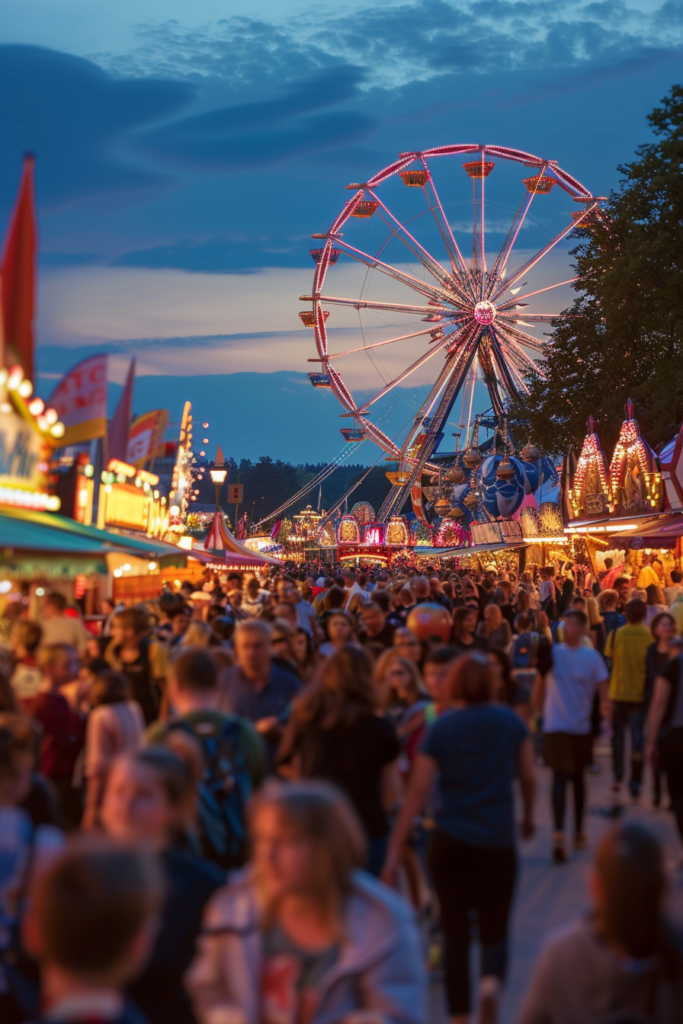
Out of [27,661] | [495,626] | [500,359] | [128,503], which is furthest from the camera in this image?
[500,359]

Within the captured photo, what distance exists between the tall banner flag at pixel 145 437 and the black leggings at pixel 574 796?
65.9ft

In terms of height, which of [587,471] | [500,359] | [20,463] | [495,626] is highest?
[500,359]

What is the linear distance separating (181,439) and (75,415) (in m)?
16.4

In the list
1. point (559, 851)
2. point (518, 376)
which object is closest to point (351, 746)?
point (559, 851)

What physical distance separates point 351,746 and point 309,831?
2243 mm

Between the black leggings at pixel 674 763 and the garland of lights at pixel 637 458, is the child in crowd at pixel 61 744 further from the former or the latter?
the garland of lights at pixel 637 458

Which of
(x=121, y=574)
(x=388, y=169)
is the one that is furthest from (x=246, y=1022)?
(x=388, y=169)

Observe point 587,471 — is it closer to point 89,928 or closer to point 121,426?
point 121,426

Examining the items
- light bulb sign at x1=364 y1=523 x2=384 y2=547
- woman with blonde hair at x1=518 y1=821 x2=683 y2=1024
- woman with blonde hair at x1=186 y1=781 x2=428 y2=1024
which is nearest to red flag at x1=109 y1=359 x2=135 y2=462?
woman with blonde hair at x1=186 y1=781 x2=428 y2=1024

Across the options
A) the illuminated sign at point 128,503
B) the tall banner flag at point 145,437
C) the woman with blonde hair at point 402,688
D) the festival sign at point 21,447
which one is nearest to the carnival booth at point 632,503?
the illuminated sign at point 128,503

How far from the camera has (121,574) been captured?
58.2 feet

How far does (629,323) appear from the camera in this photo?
31531mm

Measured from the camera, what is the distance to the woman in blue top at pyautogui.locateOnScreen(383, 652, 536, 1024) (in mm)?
4363

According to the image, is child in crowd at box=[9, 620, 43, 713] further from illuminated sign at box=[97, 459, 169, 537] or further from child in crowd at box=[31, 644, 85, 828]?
illuminated sign at box=[97, 459, 169, 537]
